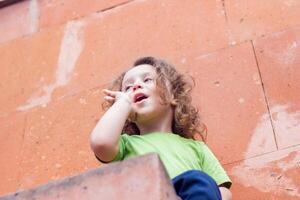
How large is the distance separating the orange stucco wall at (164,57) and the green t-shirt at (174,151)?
0.15 meters

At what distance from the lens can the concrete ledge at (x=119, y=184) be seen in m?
1.10

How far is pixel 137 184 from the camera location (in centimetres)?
111

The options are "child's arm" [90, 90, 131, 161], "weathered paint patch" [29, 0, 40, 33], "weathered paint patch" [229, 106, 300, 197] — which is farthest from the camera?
"weathered paint patch" [29, 0, 40, 33]

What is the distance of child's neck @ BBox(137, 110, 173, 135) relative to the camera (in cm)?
161

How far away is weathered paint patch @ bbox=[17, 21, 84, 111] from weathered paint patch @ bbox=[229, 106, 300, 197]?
2.18 feet

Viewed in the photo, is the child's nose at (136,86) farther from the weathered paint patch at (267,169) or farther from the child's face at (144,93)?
the weathered paint patch at (267,169)

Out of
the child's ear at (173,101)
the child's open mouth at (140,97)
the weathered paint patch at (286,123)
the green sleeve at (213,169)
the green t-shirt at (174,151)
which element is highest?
the child's open mouth at (140,97)

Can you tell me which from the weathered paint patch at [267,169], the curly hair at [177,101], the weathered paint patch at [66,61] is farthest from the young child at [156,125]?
the weathered paint patch at [66,61]

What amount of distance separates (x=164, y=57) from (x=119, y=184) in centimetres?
97

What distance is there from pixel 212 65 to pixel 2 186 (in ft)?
2.09

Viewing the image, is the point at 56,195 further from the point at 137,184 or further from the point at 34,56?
the point at 34,56

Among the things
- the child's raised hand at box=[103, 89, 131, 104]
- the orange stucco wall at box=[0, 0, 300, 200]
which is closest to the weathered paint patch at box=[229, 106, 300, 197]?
the orange stucco wall at box=[0, 0, 300, 200]

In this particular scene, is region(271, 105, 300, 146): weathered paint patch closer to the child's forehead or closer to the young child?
the young child

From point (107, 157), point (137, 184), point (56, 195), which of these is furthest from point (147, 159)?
point (107, 157)
